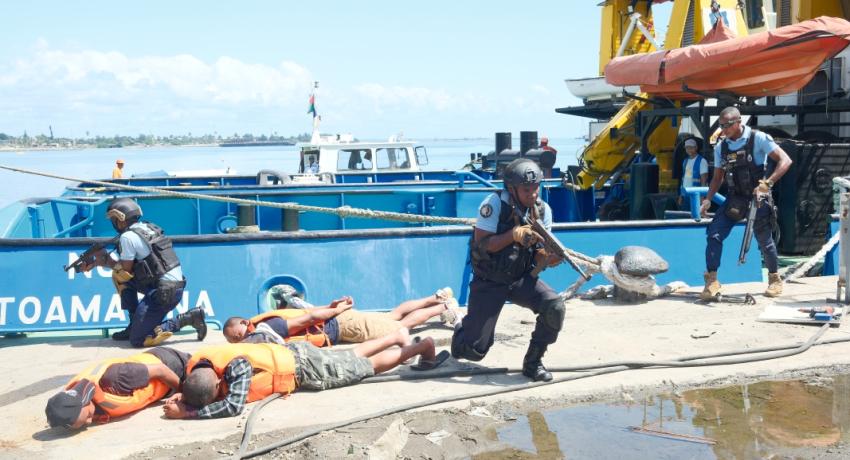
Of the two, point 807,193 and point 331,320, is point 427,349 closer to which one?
point 331,320

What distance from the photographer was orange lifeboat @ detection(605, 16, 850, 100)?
9.45 m

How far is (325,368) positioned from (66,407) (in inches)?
59.7

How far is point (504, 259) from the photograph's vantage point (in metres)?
5.11

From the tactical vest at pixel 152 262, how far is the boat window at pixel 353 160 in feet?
35.3

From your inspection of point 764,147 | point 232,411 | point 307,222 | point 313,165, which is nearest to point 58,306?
point 232,411

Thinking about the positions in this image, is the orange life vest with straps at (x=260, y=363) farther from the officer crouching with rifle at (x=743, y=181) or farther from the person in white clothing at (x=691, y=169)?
the person in white clothing at (x=691, y=169)

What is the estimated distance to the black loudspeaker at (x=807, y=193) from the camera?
997 centimetres

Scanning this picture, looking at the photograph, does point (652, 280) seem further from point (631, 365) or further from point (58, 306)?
point (58, 306)

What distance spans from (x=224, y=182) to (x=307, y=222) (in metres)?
5.23

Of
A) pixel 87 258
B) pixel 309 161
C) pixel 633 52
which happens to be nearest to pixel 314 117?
pixel 309 161

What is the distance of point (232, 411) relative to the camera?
4.81 metres

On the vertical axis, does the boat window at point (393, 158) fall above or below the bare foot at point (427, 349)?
above

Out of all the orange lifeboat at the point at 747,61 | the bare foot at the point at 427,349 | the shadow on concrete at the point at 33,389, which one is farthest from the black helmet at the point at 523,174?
the orange lifeboat at the point at 747,61

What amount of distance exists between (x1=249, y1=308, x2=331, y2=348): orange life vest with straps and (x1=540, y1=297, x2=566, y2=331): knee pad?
5.96 feet
